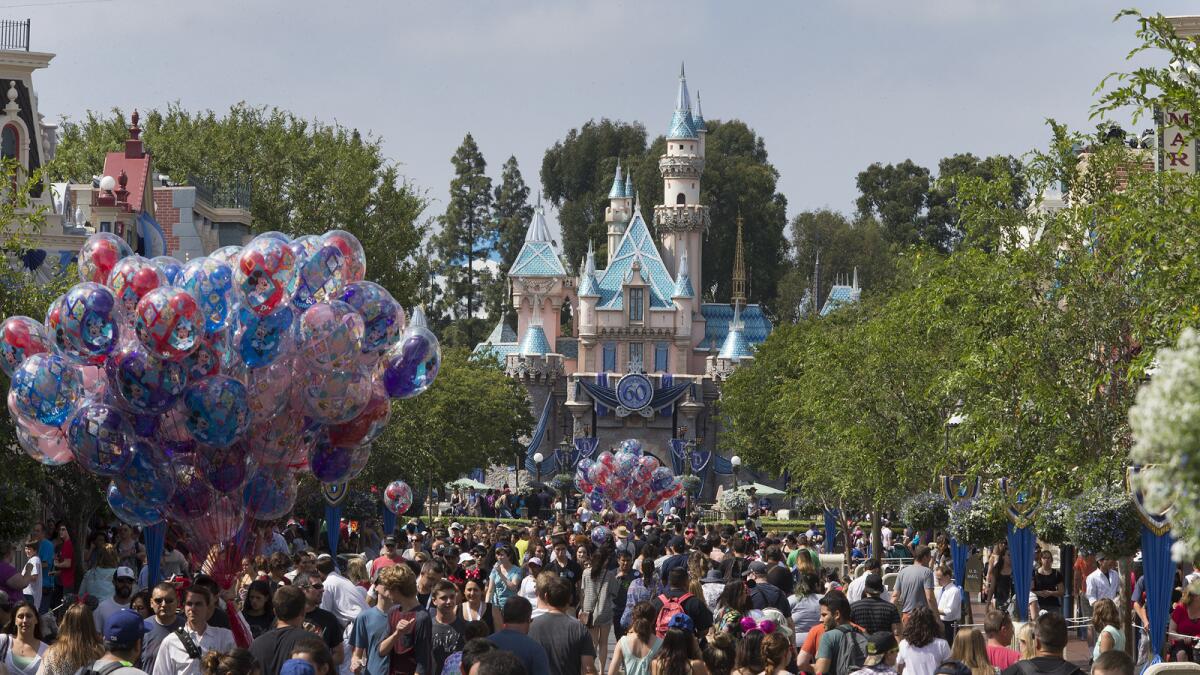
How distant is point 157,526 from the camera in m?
21.1

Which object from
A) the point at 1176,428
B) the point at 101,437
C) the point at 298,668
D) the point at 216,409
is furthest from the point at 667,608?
the point at 1176,428

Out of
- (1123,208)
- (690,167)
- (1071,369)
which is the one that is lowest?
(1071,369)

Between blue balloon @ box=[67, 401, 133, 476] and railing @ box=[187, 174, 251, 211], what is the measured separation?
3546 centimetres

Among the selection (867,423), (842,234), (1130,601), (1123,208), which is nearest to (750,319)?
(842,234)

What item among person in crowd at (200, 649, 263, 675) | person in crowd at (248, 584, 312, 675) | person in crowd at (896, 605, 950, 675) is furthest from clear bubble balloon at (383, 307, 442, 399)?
person in crowd at (200, 649, 263, 675)

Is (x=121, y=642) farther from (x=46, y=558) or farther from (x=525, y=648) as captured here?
(x=46, y=558)

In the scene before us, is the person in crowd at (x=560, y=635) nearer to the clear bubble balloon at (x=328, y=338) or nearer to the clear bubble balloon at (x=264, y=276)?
the clear bubble balloon at (x=328, y=338)

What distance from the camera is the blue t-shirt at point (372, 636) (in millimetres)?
12164

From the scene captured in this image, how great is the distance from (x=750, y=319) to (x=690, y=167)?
9199 mm

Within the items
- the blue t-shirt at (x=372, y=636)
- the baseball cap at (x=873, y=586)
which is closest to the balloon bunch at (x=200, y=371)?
the blue t-shirt at (x=372, y=636)

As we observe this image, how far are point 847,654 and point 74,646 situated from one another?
5.10 meters

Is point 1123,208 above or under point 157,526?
above

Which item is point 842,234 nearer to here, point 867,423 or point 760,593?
point 867,423

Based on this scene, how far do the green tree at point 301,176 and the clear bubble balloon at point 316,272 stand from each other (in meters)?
37.8
